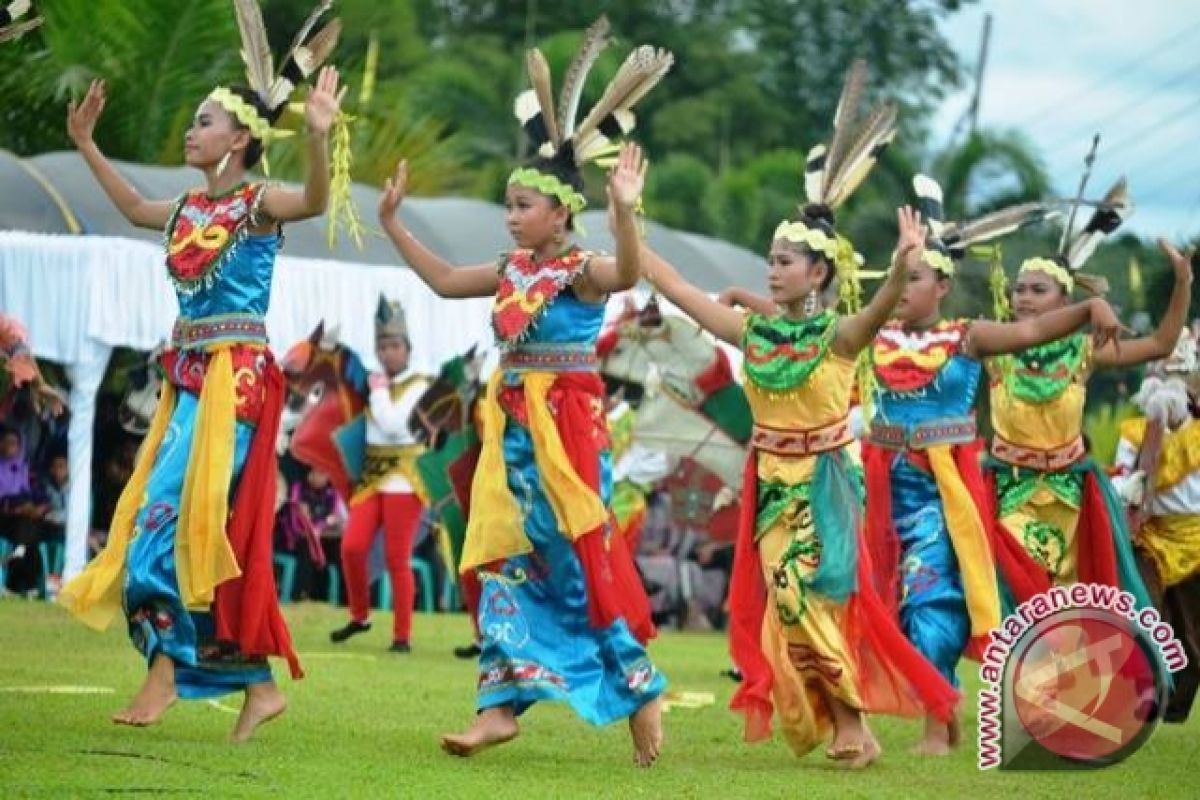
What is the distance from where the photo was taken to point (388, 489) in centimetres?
1326

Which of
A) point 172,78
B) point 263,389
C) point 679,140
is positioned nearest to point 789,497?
point 263,389

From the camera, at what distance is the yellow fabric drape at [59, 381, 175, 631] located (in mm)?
7625

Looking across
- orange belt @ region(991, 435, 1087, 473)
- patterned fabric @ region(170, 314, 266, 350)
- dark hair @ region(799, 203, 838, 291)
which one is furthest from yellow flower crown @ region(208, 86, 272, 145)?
orange belt @ region(991, 435, 1087, 473)

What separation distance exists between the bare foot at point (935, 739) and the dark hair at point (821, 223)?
66.2 inches

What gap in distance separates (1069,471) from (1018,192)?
15713mm

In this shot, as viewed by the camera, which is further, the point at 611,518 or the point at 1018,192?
the point at 1018,192

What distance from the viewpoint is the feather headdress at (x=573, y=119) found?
7.88m

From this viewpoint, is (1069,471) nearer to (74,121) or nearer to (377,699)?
(377,699)

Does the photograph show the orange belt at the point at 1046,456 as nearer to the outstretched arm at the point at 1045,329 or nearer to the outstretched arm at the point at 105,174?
the outstretched arm at the point at 1045,329

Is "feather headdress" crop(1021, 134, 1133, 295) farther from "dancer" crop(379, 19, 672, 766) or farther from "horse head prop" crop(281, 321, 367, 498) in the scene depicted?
"horse head prop" crop(281, 321, 367, 498)

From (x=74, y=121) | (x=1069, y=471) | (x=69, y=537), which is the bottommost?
(x=69, y=537)

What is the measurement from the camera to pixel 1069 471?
9.91 meters

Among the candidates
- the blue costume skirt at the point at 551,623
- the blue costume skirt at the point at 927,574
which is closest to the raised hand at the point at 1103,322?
the blue costume skirt at the point at 927,574

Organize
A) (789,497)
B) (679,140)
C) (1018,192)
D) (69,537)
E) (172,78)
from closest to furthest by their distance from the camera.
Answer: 1. (789,497)
2. (69,537)
3. (172,78)
4. (1018,192)
5. (679,140)
